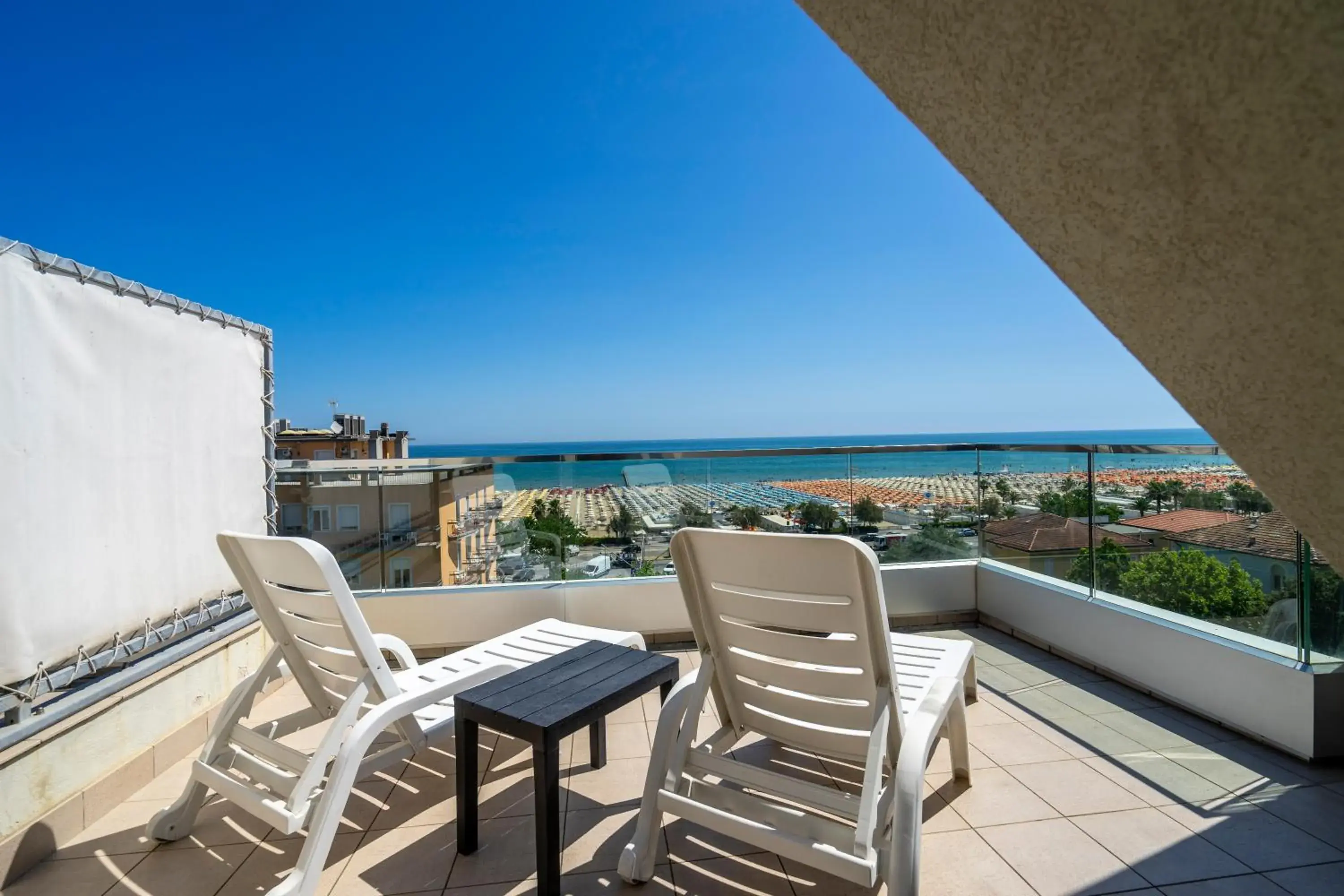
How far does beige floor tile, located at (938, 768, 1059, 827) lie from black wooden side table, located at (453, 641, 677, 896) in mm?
1151

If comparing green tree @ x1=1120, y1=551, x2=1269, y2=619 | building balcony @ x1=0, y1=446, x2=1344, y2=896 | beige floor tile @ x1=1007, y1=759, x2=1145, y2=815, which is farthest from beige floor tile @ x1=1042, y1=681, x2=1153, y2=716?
beige floor tile @ x1=1007, y1=759, x2=1145, y2=815

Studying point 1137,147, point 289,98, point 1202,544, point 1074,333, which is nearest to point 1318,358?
point 1137,147

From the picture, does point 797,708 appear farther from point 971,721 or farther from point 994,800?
point 971,721

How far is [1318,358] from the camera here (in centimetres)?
78


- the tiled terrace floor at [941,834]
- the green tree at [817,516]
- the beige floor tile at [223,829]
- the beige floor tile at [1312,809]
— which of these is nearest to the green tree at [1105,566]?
the tiled terrace floor at [941,834]

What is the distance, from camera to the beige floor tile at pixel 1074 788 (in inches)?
94.3

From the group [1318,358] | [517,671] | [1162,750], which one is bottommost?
[1162,750]

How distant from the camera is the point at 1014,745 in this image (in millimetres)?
2910

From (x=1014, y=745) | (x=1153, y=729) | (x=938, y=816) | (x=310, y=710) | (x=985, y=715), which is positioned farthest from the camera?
(x=985, y=715)

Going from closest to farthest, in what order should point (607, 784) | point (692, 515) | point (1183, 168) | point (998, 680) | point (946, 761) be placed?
point (1183, 168)
point (607, 784)
point (946, 761)
point (998, 680)
point (692, 515)

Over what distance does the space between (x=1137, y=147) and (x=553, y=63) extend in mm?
9865

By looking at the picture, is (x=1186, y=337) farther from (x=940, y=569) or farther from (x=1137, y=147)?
(x=940, y=569)

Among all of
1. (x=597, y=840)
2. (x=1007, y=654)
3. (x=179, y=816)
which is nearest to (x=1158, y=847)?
(x=597, y=840)

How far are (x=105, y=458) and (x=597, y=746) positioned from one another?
2.30m
